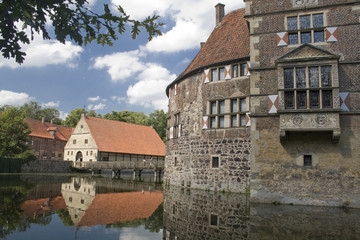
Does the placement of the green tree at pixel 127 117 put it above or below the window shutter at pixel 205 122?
above

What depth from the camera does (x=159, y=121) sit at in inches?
2451

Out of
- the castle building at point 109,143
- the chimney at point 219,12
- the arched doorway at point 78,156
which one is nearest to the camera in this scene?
the chimney at point 219,12

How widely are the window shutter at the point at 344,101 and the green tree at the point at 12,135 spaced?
3241 centimetres

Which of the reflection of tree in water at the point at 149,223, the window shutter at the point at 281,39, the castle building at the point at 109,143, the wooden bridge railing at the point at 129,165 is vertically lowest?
the reflection of tree in water at the point at 149,223

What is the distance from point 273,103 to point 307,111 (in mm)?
1403

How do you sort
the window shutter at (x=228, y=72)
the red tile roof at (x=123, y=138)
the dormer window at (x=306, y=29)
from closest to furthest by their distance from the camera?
the dormer window at (x=306, y=29)
the window shutter at (x=228, y=72)
the red tile roof at (x=123, y=138)

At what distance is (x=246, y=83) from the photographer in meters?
15.6

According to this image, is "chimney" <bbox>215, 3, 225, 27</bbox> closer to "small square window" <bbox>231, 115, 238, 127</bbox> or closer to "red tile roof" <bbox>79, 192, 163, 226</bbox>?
"small square window" <bbox>231, 115, 238, 127</bbox>

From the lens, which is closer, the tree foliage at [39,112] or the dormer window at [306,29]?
the dormer window at [306,29]

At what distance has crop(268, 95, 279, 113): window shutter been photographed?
1205cm

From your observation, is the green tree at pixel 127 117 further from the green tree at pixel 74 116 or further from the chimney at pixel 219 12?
the chimney at pixel 219 12

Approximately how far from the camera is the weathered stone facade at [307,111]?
11.2m

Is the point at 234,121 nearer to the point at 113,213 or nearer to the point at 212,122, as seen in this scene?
the point at 212,122

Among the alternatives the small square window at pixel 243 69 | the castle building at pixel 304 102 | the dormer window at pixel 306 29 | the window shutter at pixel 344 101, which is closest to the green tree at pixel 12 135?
the small square window at pixel 243 69
